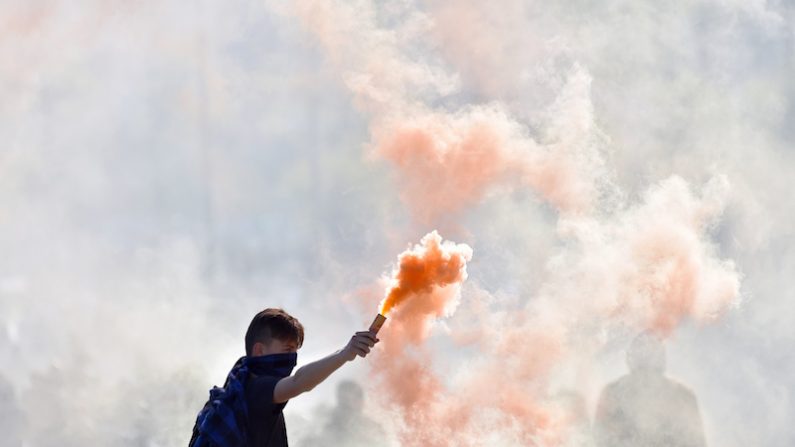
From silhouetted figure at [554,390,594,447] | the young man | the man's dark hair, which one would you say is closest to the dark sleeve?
the young man

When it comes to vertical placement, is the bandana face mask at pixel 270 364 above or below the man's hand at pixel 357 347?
above

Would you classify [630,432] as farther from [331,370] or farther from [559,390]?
[331,370]

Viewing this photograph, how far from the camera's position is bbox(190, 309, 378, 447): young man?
137 inches

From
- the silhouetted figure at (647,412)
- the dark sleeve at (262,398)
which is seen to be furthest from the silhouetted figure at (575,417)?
the dark sleeve at (262,398)

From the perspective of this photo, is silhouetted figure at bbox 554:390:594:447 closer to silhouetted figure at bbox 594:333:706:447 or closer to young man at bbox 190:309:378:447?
silhouetted figure at bbox 594:333:706:447

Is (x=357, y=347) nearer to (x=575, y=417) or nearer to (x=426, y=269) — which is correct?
(x=426, y=269)

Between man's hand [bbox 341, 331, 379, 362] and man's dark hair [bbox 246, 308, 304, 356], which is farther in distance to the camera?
man's dark hair [bbox 246, 308, 304, 356]

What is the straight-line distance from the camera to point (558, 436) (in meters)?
15.9

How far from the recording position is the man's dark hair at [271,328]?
3.72 metres

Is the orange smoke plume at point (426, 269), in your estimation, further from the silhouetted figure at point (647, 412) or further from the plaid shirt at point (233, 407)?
the silhouetted figure at point (647, 412)

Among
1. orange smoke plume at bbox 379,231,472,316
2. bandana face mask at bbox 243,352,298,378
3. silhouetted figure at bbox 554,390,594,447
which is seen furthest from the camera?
silhouetted figure at bbox 554,390,594,447

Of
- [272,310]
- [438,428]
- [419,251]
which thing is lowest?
[272,310]

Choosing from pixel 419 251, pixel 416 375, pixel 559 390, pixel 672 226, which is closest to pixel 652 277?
pixel 672 226

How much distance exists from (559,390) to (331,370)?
1416cm
